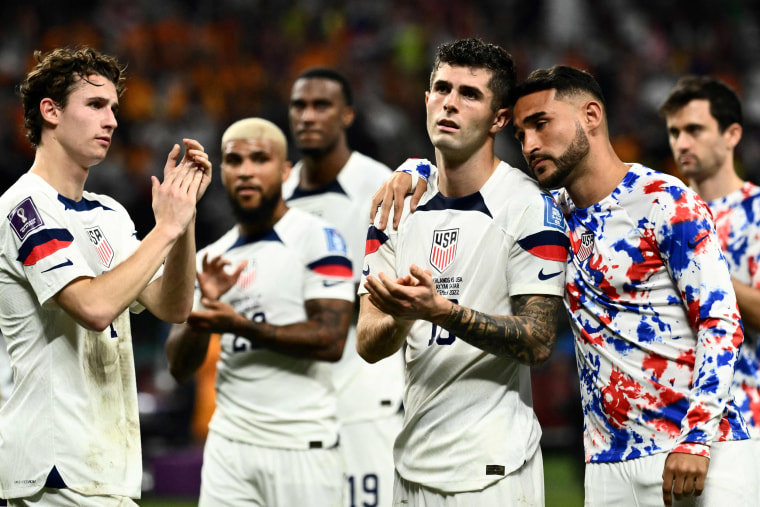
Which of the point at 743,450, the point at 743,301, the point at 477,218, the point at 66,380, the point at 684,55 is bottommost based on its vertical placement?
the point at 743,450

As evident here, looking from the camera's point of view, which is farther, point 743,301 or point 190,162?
point 743,301

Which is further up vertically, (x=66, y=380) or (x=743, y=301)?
(x=743, y=301)

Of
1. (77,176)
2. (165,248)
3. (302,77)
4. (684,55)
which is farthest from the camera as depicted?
(684,55)

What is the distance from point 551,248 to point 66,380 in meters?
2.01

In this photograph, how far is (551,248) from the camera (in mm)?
3912

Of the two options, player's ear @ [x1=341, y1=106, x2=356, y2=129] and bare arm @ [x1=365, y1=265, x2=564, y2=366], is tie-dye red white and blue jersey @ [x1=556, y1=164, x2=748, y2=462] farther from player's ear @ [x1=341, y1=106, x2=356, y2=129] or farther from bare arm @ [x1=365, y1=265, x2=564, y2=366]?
player's ear @ [x1=341, y1=106, x2=356, y2=129]

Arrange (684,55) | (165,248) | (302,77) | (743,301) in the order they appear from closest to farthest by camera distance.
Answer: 1. (165,248)
2. (743,301)
3. (302,77)
4. (684,55)

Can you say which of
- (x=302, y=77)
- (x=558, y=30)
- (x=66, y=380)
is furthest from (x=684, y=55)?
(x=66, y=380)

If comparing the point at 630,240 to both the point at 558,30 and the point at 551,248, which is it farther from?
the point at 558,30

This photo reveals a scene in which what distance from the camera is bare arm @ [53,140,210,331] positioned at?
3.60 m

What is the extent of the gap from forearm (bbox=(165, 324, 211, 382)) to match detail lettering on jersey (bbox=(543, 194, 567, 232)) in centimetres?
232

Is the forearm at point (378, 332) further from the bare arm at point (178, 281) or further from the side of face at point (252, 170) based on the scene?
the side of face at point (252, 170)

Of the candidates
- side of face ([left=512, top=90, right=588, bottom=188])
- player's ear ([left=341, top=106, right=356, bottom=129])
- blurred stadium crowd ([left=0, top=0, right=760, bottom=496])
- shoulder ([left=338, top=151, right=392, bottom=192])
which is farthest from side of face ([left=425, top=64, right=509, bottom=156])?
blurred stadium crowd ([left=0, top=0, right=760, bottom=496])

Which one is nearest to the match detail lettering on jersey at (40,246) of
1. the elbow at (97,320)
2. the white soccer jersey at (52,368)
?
the white soccer jersey at (52,368)
